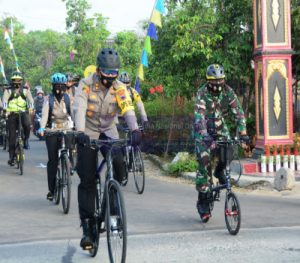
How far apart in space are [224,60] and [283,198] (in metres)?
5.58

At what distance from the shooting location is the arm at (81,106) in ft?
18.6

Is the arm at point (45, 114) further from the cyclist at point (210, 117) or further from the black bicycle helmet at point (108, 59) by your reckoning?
the black bicycle helmet at point (108, 59)

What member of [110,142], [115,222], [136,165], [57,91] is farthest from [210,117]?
[136,165]

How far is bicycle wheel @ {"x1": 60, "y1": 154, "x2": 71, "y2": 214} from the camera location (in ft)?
28.4

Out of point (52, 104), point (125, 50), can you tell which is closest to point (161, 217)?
point (52, 104)

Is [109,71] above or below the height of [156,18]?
below

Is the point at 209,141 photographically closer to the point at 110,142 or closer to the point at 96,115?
the point at 96,115

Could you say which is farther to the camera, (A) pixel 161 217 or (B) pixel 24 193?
(B) pixel 24 193

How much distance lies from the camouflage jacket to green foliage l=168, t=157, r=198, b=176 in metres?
5.22

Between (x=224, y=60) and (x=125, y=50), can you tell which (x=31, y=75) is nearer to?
(x=125, y=50)

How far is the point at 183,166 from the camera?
13.0 metres

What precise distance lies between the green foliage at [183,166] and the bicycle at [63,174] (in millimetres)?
3905

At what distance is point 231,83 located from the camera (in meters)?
16.0

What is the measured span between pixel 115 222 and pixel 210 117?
2774 mm
